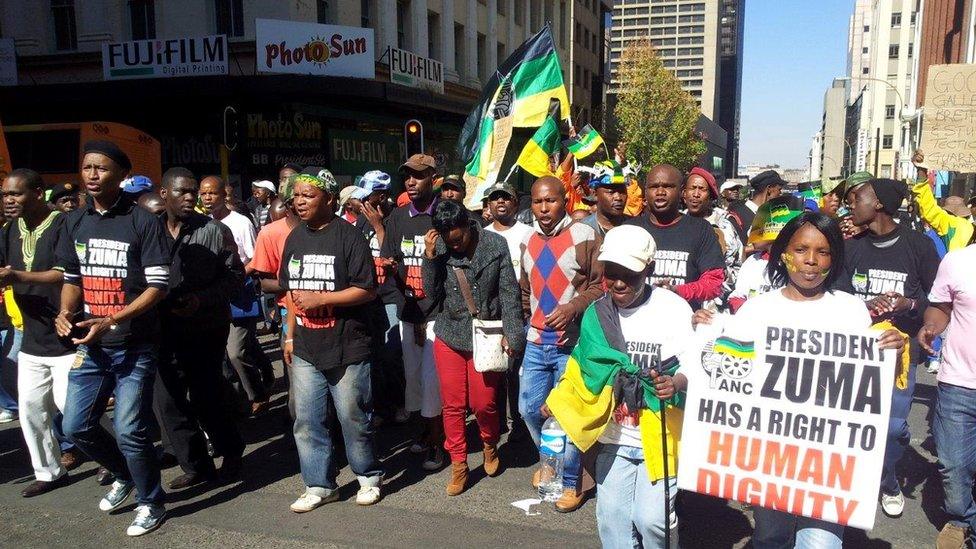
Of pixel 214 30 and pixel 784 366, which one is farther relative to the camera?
pixel 214 30

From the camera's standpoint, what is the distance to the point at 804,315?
2.97 m

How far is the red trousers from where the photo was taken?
4.85 m

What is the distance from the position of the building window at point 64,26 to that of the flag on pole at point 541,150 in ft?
61.1

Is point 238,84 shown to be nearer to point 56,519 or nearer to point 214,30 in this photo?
point 214,30

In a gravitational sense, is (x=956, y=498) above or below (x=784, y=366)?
below

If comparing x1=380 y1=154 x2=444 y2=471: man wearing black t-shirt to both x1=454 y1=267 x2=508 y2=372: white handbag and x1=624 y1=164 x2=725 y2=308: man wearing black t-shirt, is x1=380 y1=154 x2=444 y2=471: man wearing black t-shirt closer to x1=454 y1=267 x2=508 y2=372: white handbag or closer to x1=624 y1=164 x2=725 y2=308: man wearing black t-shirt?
x1=454 y1=267 x2=508 y2=372: white handbag

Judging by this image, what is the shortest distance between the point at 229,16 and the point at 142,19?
260 cm

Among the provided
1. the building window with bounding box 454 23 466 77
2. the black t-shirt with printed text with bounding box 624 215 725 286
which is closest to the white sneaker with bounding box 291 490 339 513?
the black t-shirt with printed text with bounding box 624 215 725 286

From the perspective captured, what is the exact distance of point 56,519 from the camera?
4562mm

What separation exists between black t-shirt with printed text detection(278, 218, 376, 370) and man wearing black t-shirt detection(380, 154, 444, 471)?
748 millimetres

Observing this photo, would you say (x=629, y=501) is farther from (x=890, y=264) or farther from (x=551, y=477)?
(x=890, y=264)

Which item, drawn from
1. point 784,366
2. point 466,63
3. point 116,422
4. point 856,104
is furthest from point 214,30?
point 856,104

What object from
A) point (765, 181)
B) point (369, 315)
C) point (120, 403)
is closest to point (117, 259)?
point (120, 403)

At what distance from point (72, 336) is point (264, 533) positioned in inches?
66.9
